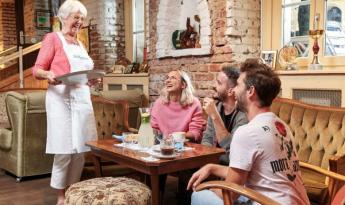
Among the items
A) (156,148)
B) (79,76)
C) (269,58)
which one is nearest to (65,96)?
(79,76)

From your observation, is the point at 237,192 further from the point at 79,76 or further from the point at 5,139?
the point at 5,139

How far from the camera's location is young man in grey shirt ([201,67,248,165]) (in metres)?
2.42

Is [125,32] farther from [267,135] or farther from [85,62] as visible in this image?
[267,135]

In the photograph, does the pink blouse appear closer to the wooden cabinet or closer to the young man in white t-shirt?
the young man in white t-shirt

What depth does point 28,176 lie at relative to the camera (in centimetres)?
378

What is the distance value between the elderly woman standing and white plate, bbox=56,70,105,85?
0.24 ft

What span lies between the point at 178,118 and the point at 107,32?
3.08 meters

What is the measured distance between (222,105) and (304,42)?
1.42 metres

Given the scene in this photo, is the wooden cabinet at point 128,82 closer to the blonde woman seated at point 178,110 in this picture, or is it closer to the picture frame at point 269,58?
the picture frame at point 269,58

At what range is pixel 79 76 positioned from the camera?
8.50 feet

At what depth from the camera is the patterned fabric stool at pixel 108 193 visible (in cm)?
199

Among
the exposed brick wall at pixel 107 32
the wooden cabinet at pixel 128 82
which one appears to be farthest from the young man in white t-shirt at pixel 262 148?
the exposed brick wall at pixel 107 32

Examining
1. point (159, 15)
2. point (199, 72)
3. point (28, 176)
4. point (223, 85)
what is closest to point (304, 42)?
point (199, 72)

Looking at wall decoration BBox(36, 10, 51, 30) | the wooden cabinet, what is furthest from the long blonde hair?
Answer: wall decoration BBox(36, 10, 51, 30)
